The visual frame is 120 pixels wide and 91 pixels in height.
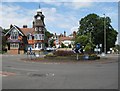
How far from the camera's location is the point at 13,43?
98312mm

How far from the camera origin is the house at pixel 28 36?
9881 cm

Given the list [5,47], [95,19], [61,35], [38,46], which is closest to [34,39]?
[38,46]

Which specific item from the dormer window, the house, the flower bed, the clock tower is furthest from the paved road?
the clock tower

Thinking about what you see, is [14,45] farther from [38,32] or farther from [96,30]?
[96,30]

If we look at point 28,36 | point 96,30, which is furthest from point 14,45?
point 96,30

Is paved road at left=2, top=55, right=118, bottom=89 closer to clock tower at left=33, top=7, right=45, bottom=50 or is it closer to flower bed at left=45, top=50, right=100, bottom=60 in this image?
flower bed at left=45, top=50, right=100, bottom=60

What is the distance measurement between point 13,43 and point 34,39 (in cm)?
882

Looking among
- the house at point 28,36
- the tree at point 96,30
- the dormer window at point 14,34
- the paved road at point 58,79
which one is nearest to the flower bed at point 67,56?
the paved road at point 58,79

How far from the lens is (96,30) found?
11038cm

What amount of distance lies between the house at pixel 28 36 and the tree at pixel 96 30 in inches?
663

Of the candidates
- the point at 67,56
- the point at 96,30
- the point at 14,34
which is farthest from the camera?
the point at 96,30

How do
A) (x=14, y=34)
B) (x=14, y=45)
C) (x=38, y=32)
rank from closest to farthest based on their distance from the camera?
(x=14, y=45)
(x=14, y=34)
(x=38, y=32)

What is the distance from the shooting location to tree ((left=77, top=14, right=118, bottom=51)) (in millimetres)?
109931

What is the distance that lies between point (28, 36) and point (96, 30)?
24280mm
